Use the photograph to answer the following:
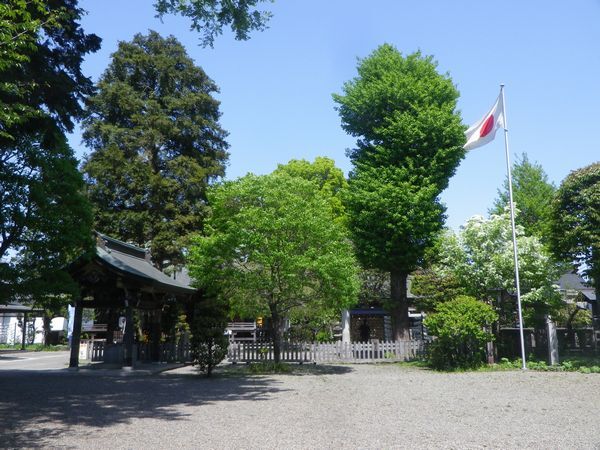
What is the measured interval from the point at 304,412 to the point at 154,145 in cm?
2211

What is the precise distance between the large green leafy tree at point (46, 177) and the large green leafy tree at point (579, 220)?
17.7 meters

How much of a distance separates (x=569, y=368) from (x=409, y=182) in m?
10.7

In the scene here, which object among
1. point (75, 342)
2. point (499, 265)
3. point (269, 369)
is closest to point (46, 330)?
point (75, 342)

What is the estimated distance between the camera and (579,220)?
62.6 ft

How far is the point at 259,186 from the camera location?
1905 centimetres

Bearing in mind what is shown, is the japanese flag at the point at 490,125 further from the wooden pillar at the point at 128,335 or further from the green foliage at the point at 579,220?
the wooden pillar at the point at 128,335

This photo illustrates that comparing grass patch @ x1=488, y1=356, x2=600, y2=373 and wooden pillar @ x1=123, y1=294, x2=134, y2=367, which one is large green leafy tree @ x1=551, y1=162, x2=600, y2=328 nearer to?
grass patch @ x1=488, y1=356, x2=600, y2=373

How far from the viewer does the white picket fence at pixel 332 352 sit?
23.5 meters

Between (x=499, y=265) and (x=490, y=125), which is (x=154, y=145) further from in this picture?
(x=499, y=265)

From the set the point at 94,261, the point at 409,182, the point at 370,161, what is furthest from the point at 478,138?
the point at 94,261

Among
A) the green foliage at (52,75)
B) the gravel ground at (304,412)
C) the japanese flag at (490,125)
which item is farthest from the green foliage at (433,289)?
the green foliage at (52,75)

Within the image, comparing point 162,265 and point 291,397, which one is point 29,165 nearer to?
point 291,397

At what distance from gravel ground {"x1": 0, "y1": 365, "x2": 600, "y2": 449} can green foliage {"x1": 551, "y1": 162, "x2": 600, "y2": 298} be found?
210 inches

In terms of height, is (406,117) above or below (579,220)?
above
